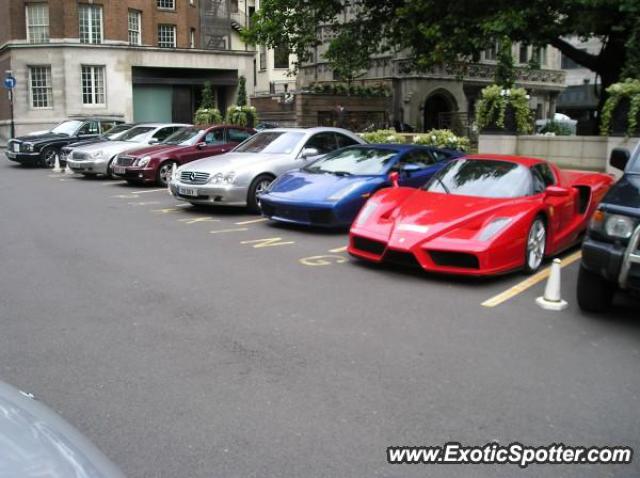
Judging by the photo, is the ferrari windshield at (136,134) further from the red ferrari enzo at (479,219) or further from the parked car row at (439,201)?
the red ferrari enzo at (479,219)

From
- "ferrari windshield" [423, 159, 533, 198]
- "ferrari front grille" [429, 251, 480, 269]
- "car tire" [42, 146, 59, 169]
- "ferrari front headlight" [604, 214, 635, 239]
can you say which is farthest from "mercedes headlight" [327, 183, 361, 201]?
"car tire" [42, 146, 59, 169]

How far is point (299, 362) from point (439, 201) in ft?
12.3

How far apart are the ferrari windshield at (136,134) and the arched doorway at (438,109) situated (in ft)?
74.5

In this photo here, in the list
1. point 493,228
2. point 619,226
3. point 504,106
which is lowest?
point 493,228

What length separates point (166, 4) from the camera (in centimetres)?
4428

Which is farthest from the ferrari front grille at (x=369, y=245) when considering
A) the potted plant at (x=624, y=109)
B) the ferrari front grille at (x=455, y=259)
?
the potted plant at (x=624, y=109)

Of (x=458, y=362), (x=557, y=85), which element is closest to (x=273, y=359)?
(x=458, y=362)

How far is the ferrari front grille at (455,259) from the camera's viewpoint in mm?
7000

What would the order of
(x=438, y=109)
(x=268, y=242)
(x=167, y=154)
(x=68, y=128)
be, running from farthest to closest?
(x=438, y=109)
(x=68, y=128)
(x=167, y=154)
(x=268, y=242)

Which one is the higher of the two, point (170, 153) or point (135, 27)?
point (135, 27)

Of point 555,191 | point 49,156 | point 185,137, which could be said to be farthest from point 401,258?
point 49,156

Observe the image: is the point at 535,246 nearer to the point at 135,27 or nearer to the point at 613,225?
the point at 613,225

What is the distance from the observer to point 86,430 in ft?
12.4

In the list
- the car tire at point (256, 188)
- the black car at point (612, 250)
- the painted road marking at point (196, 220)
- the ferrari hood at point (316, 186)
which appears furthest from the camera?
the car tire at point (256, 188)
